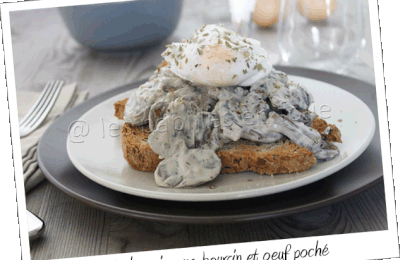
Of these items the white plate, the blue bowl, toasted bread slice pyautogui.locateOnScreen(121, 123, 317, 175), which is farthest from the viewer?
the blue bowl

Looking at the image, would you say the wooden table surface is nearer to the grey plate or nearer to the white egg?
the grey plate

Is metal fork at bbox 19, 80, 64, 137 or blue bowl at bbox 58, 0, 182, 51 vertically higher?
blue bowl at bbox 58, 0, 182, 51

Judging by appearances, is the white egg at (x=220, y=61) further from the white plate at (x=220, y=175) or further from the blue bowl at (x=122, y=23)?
the blue bowl at (x=122, y=23)

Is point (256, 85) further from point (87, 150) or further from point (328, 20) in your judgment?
point (328, 20)

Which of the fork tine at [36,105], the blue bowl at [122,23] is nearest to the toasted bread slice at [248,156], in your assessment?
the fork tine at [36,105]

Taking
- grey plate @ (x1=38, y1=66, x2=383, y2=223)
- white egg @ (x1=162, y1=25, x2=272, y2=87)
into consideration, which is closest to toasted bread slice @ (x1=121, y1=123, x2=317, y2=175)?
grey plate @ (x1=38, y1=66, x2=383, y2=223)

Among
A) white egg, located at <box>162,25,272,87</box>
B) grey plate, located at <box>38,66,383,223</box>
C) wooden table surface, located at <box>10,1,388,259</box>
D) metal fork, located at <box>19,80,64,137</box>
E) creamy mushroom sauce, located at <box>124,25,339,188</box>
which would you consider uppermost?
white egg, located at <box>162,25,272,87</box>

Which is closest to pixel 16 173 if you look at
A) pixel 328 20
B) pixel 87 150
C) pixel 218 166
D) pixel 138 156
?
pixel 87 150
